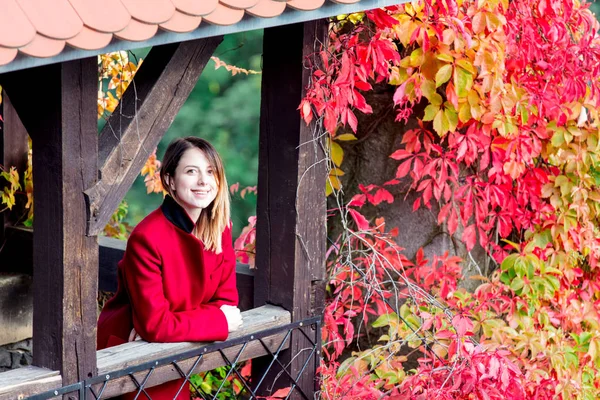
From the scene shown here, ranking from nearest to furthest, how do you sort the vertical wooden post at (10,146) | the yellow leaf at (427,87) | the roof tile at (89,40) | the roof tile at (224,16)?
the roof tile at (89,40) < the roof tile at (224,16) < the yellow leaf at (427,87) < the vertical wooden post at (10,146)

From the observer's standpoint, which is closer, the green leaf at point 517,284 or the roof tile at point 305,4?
the roof tile at point 305,4

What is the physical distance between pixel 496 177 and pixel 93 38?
2.37 metres

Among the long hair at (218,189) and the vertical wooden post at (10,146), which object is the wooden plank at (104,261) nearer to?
the vertical wooden post at (10,146)

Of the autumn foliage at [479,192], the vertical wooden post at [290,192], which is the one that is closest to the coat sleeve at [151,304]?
the vertical wooden post at [290,192]

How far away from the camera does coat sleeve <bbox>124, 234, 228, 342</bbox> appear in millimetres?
2803

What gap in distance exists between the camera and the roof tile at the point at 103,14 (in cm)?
203

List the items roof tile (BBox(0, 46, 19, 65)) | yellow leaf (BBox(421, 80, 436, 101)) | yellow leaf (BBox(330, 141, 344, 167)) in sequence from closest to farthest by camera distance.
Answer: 1. roof tile (BBox(0, 46, 19, 65))
2. yellow leaf (BBox(421, 80, 436, 101))
3. yellow leaf (BBox(330, 141, 344, 167))

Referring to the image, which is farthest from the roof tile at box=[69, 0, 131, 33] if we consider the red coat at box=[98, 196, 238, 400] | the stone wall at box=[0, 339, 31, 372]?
the stone wall at box=[0, 339, 31, 372]

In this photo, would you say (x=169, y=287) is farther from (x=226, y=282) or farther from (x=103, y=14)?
(x=103, y=14)

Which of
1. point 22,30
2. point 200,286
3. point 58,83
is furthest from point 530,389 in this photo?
point 22,30

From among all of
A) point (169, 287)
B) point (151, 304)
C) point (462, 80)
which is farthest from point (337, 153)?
point (151, 304)

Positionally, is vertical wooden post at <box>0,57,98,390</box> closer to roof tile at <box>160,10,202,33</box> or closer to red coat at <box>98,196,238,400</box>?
red coat at <box>98,196,238,400</box>

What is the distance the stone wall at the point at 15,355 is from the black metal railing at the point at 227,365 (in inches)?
58.4

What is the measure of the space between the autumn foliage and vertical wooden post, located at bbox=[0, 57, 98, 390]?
0.96 m
